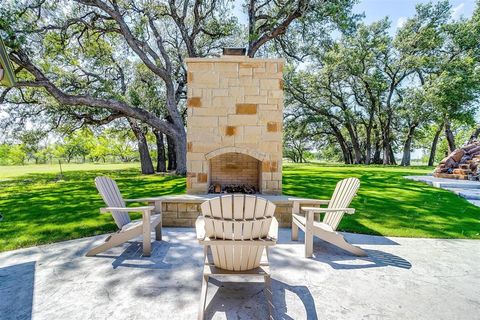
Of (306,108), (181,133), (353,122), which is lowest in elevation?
(181,133)

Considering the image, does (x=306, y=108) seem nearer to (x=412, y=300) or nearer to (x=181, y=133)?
(x=181, y=133)

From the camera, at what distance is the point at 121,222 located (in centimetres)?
364

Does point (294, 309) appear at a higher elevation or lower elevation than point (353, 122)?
lower

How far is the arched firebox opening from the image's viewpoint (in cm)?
574

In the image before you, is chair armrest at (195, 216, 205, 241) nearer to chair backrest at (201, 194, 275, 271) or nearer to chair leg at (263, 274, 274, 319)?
chair backrest at (201, 194, 275, 271)

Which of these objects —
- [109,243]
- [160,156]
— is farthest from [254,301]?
[160,156]

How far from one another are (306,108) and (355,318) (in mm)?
21557

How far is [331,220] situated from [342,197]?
1.21 ft

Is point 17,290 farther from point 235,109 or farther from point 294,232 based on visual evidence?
point 235,109

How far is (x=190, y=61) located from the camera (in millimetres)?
5090

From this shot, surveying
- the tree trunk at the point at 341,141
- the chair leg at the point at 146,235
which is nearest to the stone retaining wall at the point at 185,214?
the chair leg at the point at 146,235

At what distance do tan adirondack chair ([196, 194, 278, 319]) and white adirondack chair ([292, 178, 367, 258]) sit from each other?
113 centimetres

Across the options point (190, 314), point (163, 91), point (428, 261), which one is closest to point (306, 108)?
point (163, 91)

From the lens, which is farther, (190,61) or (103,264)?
(190,61)
